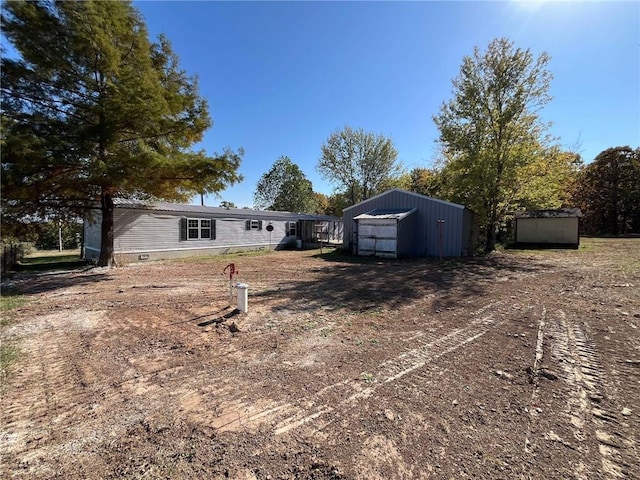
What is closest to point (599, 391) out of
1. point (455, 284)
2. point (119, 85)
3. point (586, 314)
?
point (586, 314)

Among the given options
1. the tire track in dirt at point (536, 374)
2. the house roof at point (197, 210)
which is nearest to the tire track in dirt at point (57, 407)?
the tire track in dirt at point (536, 374)

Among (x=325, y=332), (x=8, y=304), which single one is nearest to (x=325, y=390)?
(x=325, y=332)

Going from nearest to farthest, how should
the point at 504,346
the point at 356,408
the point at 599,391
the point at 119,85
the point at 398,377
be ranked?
the point at 356,408 → the point at 599,391 → the point at 398,377 → the point at 504,346 → the point at 119,85

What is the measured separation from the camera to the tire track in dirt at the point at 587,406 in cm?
212

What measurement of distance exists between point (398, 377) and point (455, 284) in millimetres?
5843

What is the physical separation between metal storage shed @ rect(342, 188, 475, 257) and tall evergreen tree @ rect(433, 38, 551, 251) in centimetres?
144

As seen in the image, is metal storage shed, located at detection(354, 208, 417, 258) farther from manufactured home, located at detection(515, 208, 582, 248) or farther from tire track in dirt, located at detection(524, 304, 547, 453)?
manufactured home, located at detection(515, 208, 582, 248)

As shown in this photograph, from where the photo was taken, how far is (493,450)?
7.48ft

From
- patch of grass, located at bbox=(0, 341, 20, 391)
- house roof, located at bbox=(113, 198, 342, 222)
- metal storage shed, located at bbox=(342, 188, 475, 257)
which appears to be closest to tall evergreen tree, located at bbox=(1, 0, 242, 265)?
house roof, located at bbox=(113, 198, 342, 222)

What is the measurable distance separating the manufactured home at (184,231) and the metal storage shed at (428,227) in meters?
6.39

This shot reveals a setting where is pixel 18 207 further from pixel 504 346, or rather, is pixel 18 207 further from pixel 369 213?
pixel 369 213

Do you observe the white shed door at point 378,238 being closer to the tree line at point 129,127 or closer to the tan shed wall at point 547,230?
the tree line at point 129,127

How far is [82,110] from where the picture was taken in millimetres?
9633

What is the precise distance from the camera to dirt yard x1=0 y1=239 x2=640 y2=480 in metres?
2.19
